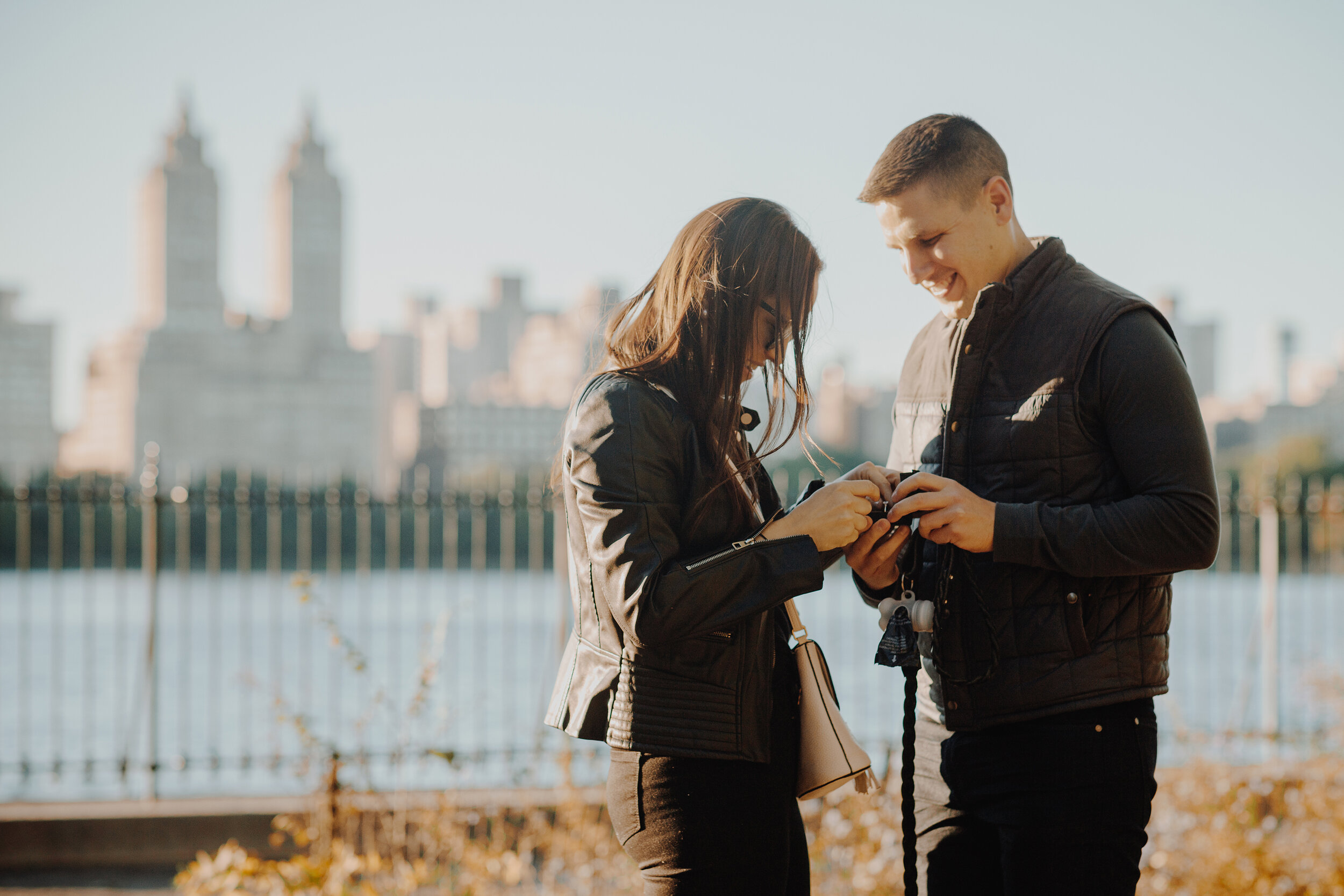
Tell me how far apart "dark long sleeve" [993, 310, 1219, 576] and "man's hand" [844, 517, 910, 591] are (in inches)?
7.0

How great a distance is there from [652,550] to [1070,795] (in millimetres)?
851

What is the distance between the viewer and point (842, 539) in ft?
5.82

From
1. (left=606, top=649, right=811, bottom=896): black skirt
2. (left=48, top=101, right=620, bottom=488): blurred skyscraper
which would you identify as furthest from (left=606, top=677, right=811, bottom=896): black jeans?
(left=48, top=101, right=620, bottom=488): blurred skyscraper

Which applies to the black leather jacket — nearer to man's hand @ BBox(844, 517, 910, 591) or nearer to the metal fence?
man's hand @ BBox(844, 517, 910, 591)

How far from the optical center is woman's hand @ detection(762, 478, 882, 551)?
1751 millimetres

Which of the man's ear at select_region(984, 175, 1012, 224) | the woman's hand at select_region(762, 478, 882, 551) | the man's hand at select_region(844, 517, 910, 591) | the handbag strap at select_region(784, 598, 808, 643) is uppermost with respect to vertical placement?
the man's ear at select_region(984, 175, 1012, 224)

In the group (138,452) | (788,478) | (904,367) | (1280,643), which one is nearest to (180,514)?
(788,478)

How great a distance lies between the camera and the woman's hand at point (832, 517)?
175 centimetres

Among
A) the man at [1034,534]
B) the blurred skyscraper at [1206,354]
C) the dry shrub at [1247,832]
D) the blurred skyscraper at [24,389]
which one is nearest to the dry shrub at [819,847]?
the dry shrub at [1247,832]

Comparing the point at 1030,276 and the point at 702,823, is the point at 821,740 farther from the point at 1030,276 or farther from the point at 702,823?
the point at 1030,276

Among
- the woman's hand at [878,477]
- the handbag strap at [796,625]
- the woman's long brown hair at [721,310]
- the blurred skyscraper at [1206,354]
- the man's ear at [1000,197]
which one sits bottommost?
the handbag strap at [796,625]

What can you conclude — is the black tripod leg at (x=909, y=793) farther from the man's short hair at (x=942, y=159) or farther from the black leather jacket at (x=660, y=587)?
the man's short hair at (x=942, y=159)

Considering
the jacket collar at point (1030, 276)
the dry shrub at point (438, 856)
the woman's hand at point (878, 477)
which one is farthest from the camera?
the dry shrub at point (438, 856)

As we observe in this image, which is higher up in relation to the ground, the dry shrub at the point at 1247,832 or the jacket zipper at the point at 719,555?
the jacket zipper at the point at 719,555
